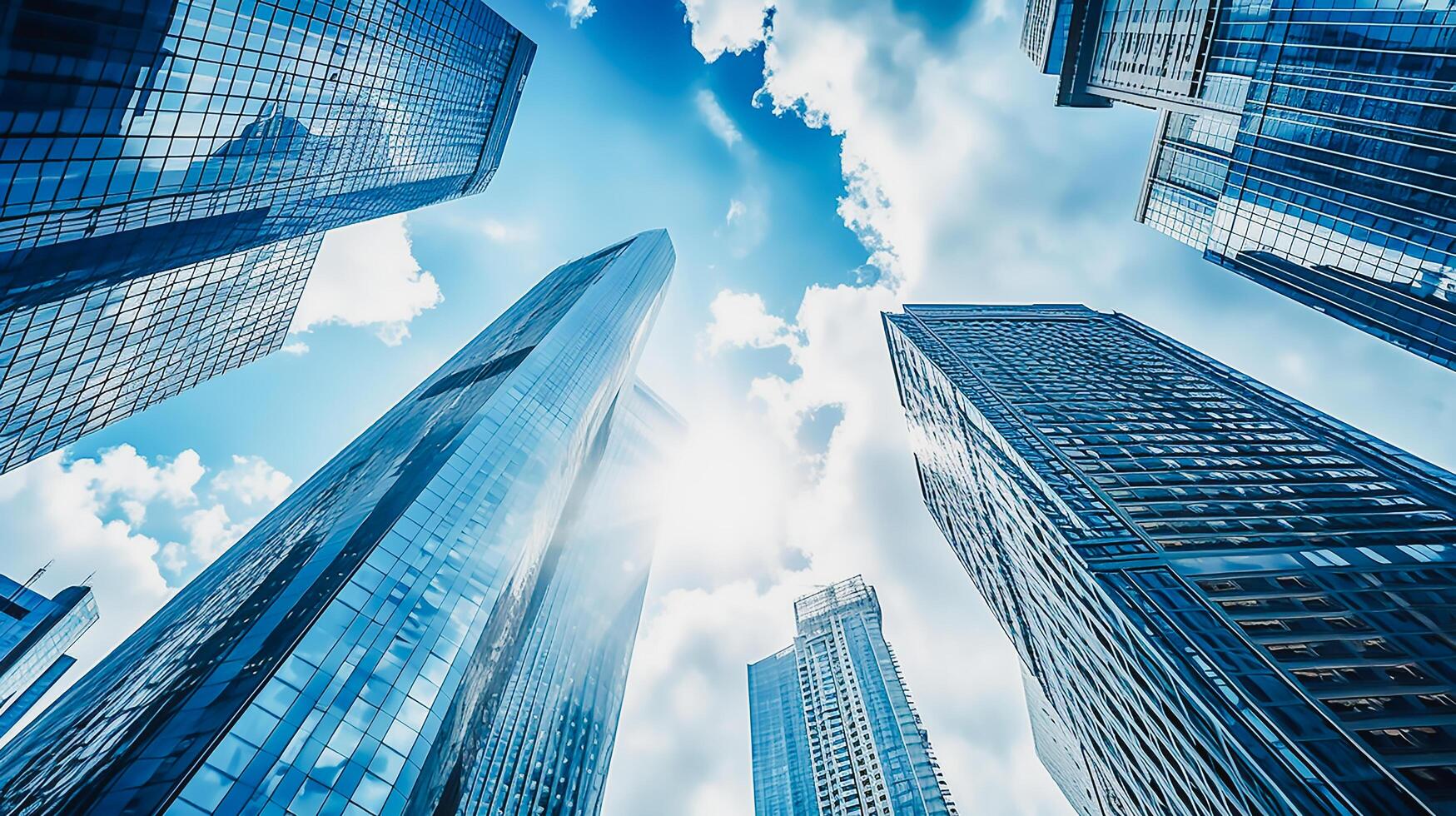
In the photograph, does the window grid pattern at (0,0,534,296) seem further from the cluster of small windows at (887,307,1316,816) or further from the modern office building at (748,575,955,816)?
the modern office building at (748,575,955,816)

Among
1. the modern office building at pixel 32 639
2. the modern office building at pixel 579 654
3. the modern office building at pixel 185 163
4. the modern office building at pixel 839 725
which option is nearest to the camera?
the modern office building at pixel 185 163

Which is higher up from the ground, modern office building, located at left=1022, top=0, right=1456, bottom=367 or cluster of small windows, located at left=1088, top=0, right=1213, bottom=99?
cluster of small windows, located at left=1088, top=0, right=1213, bottom=99

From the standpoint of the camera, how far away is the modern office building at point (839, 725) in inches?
4200

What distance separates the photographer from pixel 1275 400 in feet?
241

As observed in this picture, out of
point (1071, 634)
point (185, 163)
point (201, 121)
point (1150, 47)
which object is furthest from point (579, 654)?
point (1150, 47)

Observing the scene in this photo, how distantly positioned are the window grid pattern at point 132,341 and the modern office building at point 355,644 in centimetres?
2350

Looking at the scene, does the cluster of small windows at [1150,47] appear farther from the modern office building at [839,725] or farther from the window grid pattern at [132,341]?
the window grid pattern at [132,341]

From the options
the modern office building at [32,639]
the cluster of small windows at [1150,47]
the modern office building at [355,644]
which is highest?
the cluster of small windows at [1150,47]

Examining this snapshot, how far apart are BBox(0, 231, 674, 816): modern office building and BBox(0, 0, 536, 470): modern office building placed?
85.1 feet

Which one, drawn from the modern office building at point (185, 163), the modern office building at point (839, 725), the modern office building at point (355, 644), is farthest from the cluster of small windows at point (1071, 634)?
the modern office building at point (185, 163)

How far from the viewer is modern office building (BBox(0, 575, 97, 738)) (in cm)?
9619

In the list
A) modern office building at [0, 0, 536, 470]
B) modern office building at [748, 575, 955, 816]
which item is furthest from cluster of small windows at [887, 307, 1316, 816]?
modern office building at [0, 0, 536, 470]

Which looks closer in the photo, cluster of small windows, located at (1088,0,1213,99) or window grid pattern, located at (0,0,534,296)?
window grid pattern, located at (0,0,534,296)

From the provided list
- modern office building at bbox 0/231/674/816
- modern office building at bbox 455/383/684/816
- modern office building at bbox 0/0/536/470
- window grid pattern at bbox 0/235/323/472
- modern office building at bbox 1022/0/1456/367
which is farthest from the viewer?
modern office building at bbox 455/383/684/816
